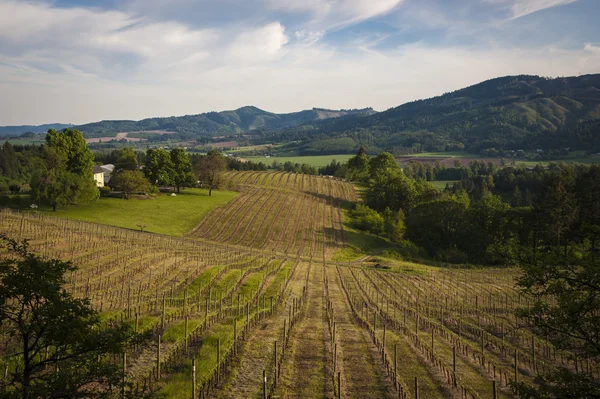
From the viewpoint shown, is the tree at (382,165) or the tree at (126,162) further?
the tree at (382,165)

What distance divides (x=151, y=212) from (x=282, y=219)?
28.5 meters

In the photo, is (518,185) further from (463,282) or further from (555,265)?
(555,265)

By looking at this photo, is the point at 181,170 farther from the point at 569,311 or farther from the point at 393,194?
the point at 569,311

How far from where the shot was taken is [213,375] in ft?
64.9

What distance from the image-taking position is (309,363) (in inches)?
891

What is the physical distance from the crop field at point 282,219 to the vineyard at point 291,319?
5.55 ft

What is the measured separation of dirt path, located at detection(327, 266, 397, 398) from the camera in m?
19.7

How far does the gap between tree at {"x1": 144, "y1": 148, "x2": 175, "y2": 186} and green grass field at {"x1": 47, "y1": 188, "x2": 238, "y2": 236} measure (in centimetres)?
554

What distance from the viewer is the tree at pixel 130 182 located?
304ft

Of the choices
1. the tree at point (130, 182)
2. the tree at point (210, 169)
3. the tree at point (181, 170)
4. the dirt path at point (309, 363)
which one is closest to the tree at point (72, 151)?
the tree at point (130, 182)

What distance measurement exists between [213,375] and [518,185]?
157047 mm

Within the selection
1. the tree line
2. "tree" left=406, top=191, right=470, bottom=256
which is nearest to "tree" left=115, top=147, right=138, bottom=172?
the tree line

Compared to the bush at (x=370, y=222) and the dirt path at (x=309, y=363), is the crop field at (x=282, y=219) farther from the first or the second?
the dirt path at (x=309, y=363)

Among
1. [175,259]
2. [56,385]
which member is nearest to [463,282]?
[175,259]
